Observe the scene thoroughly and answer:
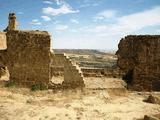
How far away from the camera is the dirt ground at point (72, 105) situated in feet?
39.8

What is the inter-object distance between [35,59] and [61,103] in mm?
3476

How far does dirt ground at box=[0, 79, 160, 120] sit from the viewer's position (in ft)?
39.8

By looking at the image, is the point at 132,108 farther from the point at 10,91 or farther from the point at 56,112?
the point at 10,91

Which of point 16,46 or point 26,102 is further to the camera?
point 16,46

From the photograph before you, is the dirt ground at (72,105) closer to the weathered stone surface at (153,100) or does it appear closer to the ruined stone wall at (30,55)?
the weathered stone surface at (153,100)

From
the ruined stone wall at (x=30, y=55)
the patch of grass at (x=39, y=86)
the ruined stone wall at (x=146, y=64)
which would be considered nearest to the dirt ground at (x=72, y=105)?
the patch of grass at (x=39, y=86)

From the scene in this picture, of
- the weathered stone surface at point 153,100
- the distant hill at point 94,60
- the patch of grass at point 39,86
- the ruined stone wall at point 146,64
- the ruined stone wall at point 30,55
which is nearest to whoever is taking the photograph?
the weathered stone surface at point 153,100

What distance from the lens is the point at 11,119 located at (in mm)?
11461

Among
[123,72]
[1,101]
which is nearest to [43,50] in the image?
[1,101]

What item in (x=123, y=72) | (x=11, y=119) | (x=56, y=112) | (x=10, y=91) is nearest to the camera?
(x=11, y=119)

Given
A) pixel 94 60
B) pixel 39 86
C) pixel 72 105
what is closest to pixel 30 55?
pixel 39 86

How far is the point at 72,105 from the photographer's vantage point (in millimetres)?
13570

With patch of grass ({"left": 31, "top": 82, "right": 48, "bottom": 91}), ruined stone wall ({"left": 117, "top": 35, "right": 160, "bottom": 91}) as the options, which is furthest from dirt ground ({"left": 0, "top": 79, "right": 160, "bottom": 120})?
ruined stone wall ({"left": 117, "top": 35, "right": 160, "bottom": 91})

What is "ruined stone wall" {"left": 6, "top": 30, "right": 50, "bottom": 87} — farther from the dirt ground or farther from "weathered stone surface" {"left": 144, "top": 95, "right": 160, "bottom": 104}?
"weathered stone surface" {"left": 144, "top": 95, "right": 160, "bottom": 104}
